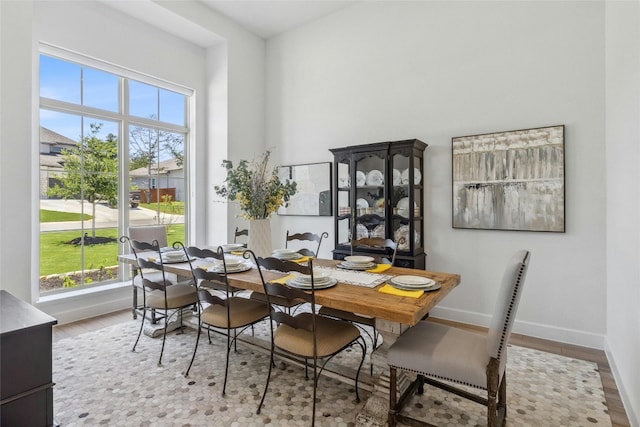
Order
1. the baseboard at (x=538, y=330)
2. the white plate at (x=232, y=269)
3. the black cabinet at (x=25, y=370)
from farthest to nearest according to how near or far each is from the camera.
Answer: the baseboard at (x=538, y=330) < the white plate at (x=232, y=269) < the black cabinet at (x=25, y=370)

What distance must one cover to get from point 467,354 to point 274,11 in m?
4.50

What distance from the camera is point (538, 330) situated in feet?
10.00

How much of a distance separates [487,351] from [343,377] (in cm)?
92

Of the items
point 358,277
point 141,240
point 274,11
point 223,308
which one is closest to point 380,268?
point 358,277

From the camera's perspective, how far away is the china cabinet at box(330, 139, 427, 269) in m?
3.40

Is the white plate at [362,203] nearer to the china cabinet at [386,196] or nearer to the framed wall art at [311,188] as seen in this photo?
the china cabinet at [386,196]

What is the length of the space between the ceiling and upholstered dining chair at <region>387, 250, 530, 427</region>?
13.0 feet

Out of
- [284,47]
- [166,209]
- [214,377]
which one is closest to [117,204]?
[166,209]

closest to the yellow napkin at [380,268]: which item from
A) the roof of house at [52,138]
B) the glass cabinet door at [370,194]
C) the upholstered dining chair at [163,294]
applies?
the glass cabinet door at [370,194]

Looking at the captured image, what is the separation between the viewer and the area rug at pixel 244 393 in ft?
6.22

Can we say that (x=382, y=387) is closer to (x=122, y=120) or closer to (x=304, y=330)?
(x=304, y=330)

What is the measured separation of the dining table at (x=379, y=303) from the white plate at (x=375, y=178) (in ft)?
4.95

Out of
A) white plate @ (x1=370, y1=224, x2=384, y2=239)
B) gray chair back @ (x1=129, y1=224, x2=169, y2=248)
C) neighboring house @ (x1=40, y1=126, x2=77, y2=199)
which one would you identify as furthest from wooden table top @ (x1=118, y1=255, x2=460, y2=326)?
neighboring house @ (x1=40, y1=126, x2=77, y2=199)

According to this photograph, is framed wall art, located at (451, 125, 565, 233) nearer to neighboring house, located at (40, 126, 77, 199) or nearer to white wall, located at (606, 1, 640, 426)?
white wall, located at (606, 1, 640, 426)
